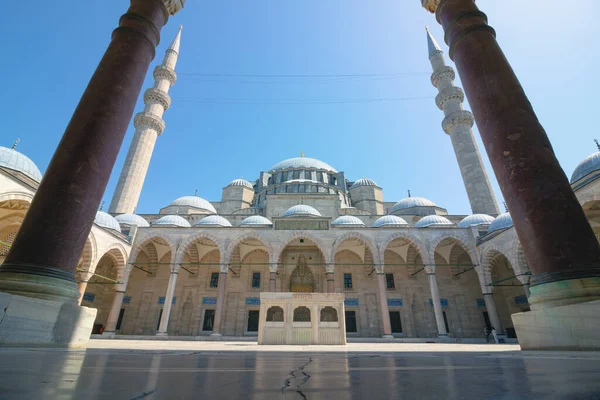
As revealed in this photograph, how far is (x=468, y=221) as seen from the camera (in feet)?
56.6

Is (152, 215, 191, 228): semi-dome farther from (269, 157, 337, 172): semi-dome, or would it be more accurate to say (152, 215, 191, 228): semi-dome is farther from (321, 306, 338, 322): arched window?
(269, 157, 337, 172): semi-dome

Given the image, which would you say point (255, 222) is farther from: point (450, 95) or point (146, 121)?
point (450, 95)

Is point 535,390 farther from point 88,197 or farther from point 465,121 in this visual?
point 465,121

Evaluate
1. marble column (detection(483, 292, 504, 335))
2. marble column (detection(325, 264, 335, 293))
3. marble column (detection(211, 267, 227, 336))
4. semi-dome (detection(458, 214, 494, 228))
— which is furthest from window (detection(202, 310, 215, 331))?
semi-dome (detection(458, 214, 494, 228))

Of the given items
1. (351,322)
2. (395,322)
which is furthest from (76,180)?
(395,322)

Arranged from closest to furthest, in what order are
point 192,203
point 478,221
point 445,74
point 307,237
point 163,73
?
point 307,237 < point 478,221 < point 445,74 < point 163,73 < point 192,203

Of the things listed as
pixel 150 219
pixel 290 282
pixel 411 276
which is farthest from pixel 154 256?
pixel 411 276

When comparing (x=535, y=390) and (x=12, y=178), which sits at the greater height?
(x=12, y=178)

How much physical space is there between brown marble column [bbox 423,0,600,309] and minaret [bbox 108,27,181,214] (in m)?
19.8

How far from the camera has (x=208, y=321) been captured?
17984mm

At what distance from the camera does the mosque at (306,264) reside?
50.5 feet

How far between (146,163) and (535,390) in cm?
2289

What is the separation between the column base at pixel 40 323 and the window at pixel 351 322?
15733mm

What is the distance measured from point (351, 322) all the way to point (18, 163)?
1749 centimetres
